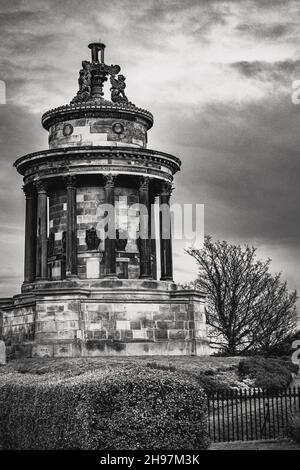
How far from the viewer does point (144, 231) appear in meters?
39.7

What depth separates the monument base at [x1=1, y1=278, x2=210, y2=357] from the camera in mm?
36250

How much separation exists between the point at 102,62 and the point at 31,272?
11.1m

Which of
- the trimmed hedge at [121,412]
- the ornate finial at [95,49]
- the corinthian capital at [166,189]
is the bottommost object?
the trimmed hedge at [121,412]

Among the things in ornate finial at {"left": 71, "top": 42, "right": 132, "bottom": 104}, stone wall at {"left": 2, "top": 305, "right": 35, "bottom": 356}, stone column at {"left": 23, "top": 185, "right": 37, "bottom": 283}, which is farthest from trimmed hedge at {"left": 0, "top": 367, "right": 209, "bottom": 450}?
ornate finial at {"left": 71, "top": 42, "right": 132, "bottom": 104}

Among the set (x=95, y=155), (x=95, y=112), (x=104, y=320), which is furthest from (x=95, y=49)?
(x=104, y=320)

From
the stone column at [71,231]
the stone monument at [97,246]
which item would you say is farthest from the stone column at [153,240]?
the stone column at [71,231]

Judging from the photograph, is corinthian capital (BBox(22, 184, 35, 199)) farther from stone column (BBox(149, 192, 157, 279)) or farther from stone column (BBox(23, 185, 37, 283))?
stone column (BBox(149, 192, 157, 279))

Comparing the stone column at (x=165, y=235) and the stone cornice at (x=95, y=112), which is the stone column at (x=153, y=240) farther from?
the stone cornice at (x=95, y=112)

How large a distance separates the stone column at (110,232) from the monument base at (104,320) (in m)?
0.70

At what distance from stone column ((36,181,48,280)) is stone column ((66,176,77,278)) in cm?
141

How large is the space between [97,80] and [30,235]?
849 centimetres

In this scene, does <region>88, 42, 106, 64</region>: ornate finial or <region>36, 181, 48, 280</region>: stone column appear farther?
<region>88, 42, 106, 64</region>: ornate finial

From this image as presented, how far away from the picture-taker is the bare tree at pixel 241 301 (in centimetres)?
5100

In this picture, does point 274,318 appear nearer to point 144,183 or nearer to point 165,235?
point 165,235
